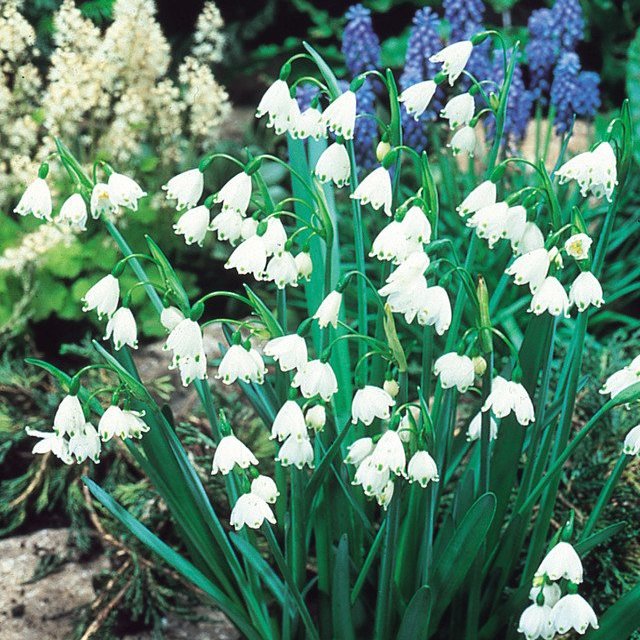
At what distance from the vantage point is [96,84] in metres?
3.26

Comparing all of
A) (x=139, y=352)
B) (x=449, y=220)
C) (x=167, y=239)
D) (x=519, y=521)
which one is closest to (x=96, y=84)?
(x=167, y=239)

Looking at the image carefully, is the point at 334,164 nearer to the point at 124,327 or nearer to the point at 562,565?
the point at 124,327

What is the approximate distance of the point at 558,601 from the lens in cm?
145

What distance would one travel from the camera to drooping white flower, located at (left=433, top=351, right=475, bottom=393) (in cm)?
149

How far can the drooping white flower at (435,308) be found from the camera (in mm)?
1401

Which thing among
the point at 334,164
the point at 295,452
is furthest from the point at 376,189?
the point at 295,452

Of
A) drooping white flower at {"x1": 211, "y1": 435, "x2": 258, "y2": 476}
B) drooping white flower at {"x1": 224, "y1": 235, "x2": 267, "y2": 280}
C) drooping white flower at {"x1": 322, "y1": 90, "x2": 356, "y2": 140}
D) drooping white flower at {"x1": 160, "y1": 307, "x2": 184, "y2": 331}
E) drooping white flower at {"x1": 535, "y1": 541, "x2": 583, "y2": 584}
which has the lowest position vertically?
drooping white flower at {"x1": 535, "y1": 541, "x2": 583, "y2": 584}

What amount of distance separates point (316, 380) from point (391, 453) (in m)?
0.16

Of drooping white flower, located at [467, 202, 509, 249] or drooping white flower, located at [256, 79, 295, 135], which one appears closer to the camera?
drooping white flower, located at [467, 202, 509, 249]

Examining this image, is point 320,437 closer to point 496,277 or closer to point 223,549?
point 223,549

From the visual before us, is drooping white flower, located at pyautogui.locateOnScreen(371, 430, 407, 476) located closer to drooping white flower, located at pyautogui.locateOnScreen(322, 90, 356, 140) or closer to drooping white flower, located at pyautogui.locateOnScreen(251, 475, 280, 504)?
drooping white flower, located at pyautogui.locateOnScreen(251, 475, 280, 504)

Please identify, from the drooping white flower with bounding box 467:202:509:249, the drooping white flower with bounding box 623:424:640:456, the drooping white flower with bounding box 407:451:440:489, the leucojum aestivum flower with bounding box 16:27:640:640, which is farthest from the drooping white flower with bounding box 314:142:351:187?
the drooping white flower with bounding box 623:424:640:456

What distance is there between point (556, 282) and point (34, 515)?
199cm

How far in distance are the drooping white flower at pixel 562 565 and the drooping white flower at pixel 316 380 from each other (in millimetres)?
403
